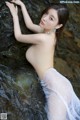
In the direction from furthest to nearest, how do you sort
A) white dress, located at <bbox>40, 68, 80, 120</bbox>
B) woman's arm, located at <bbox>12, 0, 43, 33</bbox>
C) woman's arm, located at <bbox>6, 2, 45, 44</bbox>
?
woman's arm, located at <bbox>12, 0, 43, 33</bbox> < woman's arm, located at <bbox>6, 2, 45, 44</bbox> < white dress, located at <bbox>40, 68, 80, 120</bbox>

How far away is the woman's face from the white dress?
286 millimetres

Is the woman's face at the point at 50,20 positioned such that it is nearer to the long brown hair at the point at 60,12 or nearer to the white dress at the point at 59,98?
the long brown hair at the point at 60,12

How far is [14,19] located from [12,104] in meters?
0.59

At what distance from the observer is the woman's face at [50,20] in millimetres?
2457

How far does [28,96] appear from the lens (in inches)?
92.4

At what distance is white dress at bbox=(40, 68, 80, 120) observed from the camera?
90.9 inches

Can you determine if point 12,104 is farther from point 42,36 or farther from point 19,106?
point 42,36

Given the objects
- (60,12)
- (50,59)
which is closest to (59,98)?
(50,59)

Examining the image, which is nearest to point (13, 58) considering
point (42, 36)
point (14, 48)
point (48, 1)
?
point (14, 48)

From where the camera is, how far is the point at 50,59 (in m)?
2.46

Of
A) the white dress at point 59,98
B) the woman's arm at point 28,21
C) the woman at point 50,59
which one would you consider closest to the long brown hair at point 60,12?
the woman at point 50,59

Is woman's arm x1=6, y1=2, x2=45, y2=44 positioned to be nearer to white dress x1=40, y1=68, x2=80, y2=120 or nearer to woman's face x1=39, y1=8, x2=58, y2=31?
woman's face x1=39, y1=8, x2=58, y2=31

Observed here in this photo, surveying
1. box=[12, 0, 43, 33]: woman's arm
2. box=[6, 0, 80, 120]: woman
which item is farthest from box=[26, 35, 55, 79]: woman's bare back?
box=[12, 0, 43, 33]: woman's arm

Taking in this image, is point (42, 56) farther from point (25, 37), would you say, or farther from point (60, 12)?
point (60, 12)
